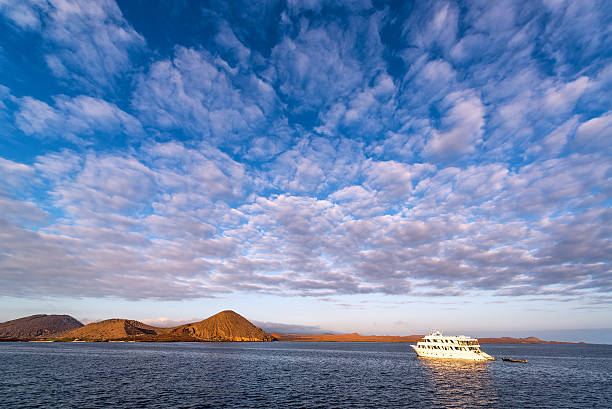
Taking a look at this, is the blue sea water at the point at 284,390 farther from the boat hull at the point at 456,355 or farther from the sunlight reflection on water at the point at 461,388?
the boat hull at the point at 456,355

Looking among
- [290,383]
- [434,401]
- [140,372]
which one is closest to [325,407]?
[434,401]

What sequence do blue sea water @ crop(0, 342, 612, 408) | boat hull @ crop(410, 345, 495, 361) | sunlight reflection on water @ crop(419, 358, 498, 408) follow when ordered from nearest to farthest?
1. blue sea water @ crop(0, 342, 612, 408)
2. sunlight reflection on water @ crop(419, 358, 498, 408)
3. boat hull @ crop(410, 345, 495, 361)

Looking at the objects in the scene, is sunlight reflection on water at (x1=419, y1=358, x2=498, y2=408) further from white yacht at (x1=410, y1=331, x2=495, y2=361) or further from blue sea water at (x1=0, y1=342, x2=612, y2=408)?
white yacht at (x1=410, y1=331, x2=495, y2=361)

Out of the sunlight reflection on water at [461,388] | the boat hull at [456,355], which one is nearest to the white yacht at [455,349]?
the boat hull at [456,355]

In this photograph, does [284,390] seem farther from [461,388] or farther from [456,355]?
[456,355]

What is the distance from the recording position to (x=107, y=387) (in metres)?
66.6

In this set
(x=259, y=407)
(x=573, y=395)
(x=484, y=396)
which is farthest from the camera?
(x=573, y=395)

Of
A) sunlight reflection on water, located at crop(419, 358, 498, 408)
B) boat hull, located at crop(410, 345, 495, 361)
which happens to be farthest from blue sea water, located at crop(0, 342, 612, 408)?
boat hull, located at crop(410, 345, 495, 361)

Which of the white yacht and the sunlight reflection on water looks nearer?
the sunlight reflection on water

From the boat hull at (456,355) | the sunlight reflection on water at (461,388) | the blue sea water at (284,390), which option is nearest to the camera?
the blue sea water at (284,390)

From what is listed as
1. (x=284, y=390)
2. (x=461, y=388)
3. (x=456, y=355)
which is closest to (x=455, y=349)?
(x=456, y=355)

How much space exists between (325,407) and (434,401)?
71.9 ft

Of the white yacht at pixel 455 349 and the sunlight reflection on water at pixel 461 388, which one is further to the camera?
the white yacht at pixel 455 349

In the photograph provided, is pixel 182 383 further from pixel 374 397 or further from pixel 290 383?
pixel 374 397
